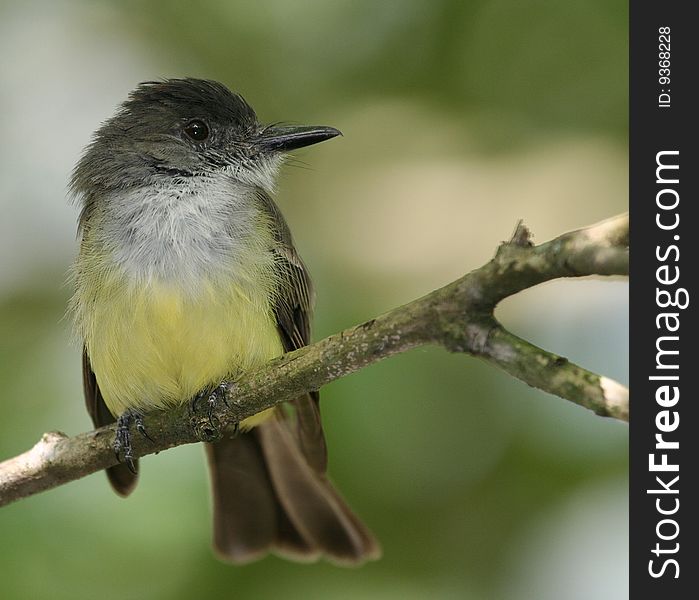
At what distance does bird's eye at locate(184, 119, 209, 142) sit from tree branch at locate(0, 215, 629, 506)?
4.52 feet

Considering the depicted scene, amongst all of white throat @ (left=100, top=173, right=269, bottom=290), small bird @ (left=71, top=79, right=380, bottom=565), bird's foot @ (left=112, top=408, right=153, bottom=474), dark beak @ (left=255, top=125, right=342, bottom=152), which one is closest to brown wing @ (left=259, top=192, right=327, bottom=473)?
small bird @ (left=71, top=79, right=380, bottom=565)

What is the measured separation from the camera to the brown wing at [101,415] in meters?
3.86

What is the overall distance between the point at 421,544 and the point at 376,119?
195 cm

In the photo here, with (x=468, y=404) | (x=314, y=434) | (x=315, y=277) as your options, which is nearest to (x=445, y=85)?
(x=315, y=277)

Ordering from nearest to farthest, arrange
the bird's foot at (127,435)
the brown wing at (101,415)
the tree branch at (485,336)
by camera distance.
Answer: the tree branch at (485,336)
the bird's foot at (127,435)
the brown wing at (101,415)

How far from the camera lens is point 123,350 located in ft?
11.5

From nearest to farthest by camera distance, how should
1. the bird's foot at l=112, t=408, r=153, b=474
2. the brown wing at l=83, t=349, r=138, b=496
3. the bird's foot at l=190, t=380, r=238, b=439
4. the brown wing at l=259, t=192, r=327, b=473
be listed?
1. the bird's foot at l=190, t=380, r=238, b=439
2. the bird's foot at l=112, t=408, r=153, b=474
3. the brown wing at l=259, t=192, r=327, b=473
4. the brown wing at l=83, t=349, r=138, b=496

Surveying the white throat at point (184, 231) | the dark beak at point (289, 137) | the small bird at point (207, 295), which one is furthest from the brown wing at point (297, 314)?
the dark beak at point (289, 137)

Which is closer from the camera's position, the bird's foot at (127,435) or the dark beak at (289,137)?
the bird's foot at (127,435)

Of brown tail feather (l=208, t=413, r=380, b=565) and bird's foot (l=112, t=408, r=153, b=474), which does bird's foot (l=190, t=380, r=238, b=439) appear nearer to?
bird's foot (l=112, t=408, r=153, b=474)

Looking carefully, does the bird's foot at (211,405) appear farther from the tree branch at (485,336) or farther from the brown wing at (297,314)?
the brown wing at (297,314)

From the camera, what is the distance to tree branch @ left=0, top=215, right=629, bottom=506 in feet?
6.81

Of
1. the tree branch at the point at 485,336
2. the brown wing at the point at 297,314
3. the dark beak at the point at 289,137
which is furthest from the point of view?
the dark beak at the point at 289,137

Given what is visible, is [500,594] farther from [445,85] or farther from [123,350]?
[445,85]
